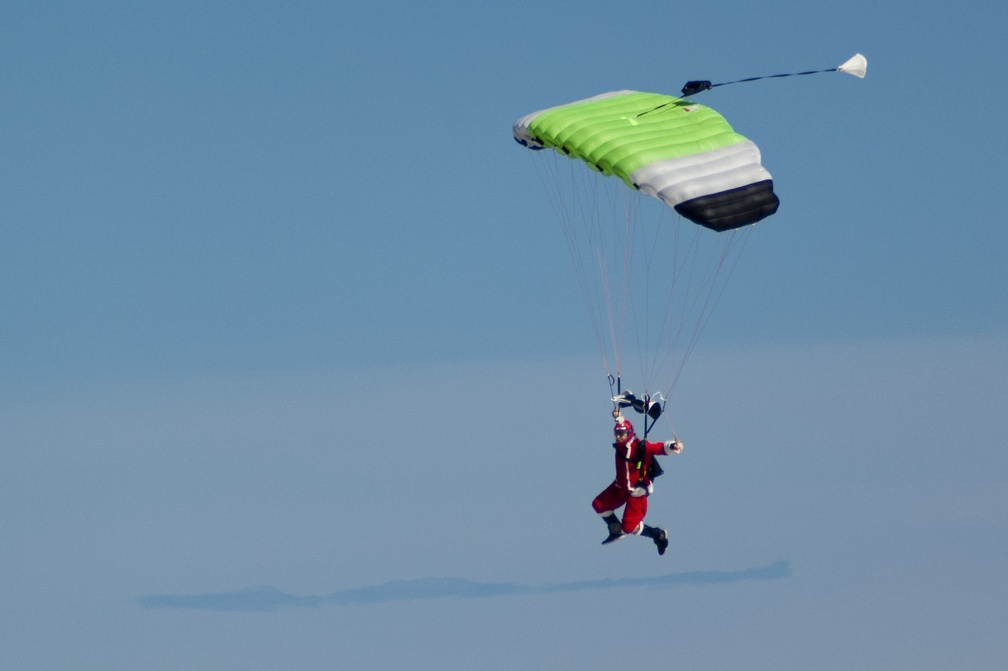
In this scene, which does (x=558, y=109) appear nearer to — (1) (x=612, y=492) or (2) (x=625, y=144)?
(2) (x=625, y=144)

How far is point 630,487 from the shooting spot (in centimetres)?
4375

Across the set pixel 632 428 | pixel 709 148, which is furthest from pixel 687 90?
pixel 632 428

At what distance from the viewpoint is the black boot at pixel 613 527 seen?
44.2 meters

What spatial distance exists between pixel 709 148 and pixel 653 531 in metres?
7.66

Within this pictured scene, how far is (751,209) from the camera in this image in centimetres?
4253

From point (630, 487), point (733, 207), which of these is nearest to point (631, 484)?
point (630, 487)

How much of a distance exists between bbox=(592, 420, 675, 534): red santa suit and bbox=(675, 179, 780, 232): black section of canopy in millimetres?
4262

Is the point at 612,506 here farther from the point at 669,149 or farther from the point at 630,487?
the point at 669,149

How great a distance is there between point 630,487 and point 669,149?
667cm

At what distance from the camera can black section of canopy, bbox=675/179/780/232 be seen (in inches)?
1654

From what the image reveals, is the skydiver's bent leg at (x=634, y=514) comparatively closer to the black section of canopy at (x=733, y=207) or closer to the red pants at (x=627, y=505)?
the red pants at (x=627, y=505)

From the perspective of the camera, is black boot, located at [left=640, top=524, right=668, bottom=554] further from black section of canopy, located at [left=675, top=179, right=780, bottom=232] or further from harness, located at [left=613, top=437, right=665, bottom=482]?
black section of canopy, located at [left=675, top=179, right=780, bottom=232]

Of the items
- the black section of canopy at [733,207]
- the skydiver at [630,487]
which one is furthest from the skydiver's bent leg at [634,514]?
the black section of canopy at [733,207]

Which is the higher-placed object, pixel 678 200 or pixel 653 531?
pixel 678 200
